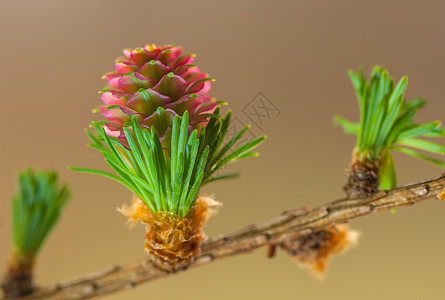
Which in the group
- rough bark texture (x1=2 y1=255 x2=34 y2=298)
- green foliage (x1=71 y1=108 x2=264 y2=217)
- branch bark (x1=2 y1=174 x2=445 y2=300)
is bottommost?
branch bark (x1=2 y1=174 x2=445 y2=300)

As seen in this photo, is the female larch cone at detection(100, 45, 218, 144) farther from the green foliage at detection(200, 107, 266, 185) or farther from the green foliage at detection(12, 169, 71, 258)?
the green foliage at detection(12, 169, 71, 258)

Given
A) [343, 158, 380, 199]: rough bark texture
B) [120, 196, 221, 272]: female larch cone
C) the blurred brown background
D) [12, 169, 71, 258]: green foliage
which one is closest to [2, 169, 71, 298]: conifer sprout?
[12, 169, 71, 258]: green foliage

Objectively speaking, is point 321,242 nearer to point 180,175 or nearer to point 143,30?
point 180,175

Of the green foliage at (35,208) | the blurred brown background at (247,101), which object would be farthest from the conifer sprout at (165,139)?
the blurred brown background at (247,101)

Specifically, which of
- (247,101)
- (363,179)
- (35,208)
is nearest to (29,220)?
(35,208)

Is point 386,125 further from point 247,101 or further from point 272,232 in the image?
point 247,101

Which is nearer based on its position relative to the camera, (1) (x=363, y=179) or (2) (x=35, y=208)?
(1) (x=363, y=179)

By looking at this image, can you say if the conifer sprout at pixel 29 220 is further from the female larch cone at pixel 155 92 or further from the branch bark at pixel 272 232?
the female larch cone at pixel 155 92
